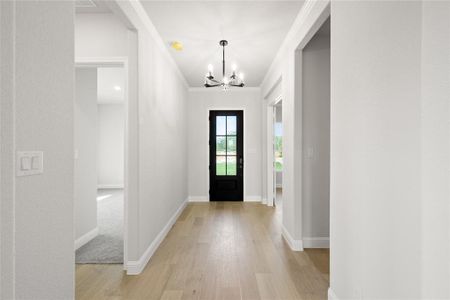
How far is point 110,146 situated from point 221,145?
4.22m

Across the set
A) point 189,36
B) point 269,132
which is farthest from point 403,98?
point 269,132

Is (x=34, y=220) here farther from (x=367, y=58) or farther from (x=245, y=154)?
(x=245, y=154)

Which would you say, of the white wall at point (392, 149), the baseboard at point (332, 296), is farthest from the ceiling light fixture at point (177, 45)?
the baseboard at point (332, 296)

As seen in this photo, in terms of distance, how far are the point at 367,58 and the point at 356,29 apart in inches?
10.0

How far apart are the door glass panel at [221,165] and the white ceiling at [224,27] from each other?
7.82ft

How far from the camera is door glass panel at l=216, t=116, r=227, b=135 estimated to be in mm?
6035

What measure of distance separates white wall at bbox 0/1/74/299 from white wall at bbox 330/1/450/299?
1713mm

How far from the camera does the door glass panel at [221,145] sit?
237 inches

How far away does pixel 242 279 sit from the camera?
94.8 inches

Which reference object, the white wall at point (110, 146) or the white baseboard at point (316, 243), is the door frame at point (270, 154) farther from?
the white wall at point (110, 146)

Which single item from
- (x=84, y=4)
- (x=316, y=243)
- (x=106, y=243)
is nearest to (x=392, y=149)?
(x=316, y=243)

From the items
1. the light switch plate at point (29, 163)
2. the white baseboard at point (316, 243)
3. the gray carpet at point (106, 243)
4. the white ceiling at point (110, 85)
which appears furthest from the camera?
the white ceiling at point (110, 85)

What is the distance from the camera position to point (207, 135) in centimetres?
598

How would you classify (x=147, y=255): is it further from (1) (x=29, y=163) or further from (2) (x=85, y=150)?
(1) (x=29, y=163)
